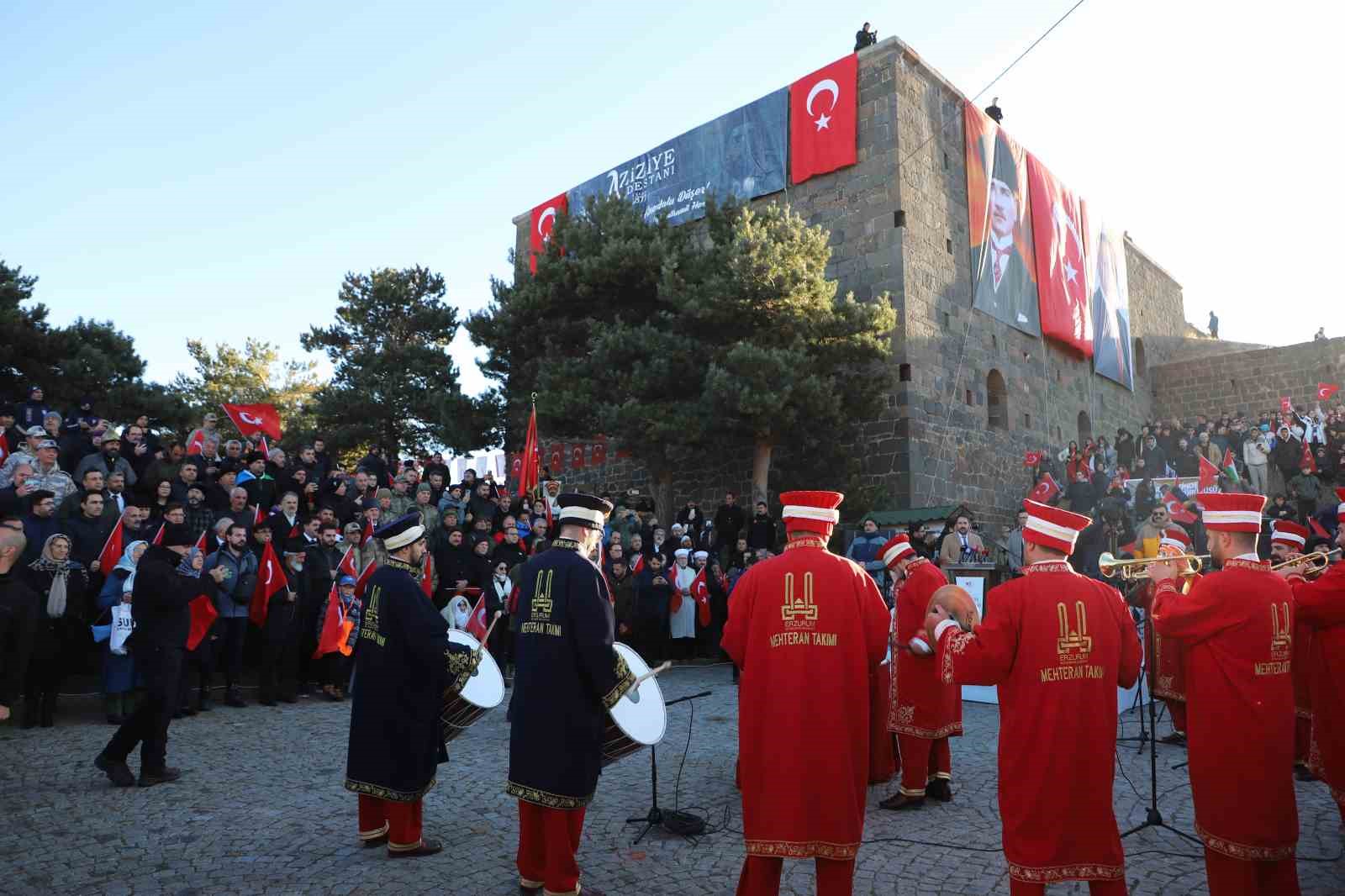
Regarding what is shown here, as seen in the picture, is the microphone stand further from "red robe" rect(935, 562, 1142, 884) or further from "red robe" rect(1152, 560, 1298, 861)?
"red robe" rect(1152, 560, 1298, 861)

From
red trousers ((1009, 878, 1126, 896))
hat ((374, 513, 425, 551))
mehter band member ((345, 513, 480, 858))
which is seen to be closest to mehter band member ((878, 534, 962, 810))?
red trousers ((1009, 878, 1126, 896))

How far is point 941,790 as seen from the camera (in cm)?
595

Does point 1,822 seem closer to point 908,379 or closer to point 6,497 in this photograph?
point 6,497

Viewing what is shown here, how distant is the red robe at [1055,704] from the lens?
3598 mm

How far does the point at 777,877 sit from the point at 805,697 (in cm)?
76

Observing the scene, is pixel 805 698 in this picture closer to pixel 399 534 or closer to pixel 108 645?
pixel 399 534

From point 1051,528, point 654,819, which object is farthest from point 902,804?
point 1051,528

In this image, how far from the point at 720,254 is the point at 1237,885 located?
1456 centimetres

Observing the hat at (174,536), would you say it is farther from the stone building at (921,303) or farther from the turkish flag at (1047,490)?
the turkish flag at (1047,490)

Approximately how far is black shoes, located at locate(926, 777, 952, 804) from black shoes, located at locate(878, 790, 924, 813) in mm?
192

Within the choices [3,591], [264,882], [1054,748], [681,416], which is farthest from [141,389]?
[1054,748]

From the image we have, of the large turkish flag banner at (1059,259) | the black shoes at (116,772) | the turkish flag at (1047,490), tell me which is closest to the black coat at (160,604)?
the black shoes at (116,772)

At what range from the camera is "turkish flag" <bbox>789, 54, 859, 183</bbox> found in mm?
20094

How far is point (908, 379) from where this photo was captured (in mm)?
19031
